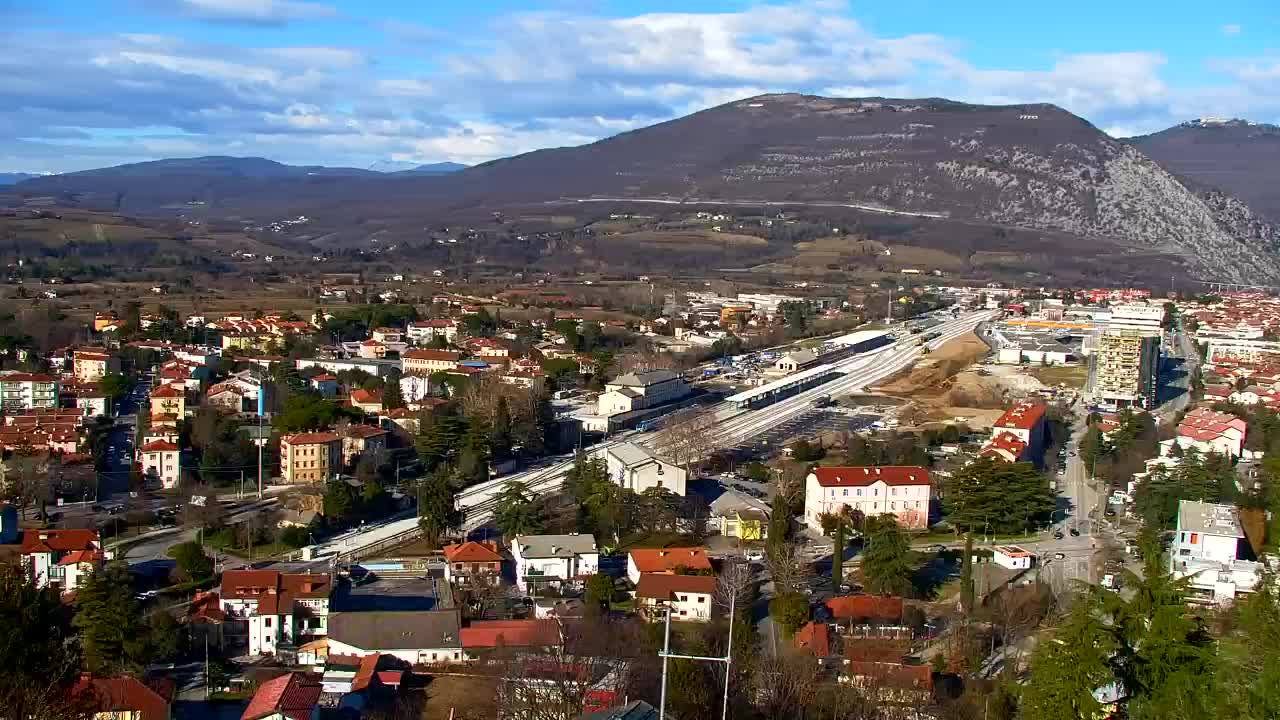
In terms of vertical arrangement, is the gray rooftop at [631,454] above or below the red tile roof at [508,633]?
above

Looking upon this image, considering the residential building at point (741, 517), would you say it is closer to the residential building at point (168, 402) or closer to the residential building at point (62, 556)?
the residential building at point (62, 556)

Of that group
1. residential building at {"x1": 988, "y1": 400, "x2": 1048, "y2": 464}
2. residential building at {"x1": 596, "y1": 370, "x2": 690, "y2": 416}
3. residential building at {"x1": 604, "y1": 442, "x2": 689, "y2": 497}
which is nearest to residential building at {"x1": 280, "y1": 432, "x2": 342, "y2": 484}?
residential building at {"x1": 604, "y1": 442, "x2": 689, "y2": 497}

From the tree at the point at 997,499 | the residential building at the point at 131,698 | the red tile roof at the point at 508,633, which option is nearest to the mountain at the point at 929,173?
the tree at the point at 997,499

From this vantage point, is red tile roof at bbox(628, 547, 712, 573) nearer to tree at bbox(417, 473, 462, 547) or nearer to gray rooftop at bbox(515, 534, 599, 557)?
gray rooftop at bbox(515, 534, 599, 557)

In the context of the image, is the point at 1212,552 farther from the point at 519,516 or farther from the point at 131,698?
the point at 131,698

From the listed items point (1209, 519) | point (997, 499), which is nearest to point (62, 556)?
point (997, 499)

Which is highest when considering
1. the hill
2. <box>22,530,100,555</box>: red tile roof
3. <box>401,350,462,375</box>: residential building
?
the hill

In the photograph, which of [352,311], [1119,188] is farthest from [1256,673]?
[1119,188]

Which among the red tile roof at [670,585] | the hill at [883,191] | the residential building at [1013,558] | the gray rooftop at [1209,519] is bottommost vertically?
the residential building at [1013,558]
